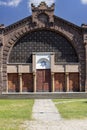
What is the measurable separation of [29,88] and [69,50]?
614 cm

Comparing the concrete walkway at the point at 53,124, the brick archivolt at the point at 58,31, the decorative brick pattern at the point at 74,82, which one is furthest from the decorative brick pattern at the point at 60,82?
the concrete walkway at the point at 53,124

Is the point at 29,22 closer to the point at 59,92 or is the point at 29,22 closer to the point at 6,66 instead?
the point at 6,66

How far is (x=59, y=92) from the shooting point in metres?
35.7

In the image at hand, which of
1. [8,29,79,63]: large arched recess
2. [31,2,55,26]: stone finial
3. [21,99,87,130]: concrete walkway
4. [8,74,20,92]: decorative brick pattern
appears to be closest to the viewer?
[21,99,87,130]: concrete walkway

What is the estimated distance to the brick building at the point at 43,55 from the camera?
36.4m

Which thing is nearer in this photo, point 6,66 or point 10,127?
point 10,127

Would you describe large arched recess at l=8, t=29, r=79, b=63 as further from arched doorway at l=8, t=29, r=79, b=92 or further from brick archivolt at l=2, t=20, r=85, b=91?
brick archivolt at l=2, t=20, r=85, b=91

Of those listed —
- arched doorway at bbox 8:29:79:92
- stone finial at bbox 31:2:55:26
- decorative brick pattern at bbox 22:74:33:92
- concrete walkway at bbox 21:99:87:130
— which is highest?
stone finial at bbox 31:2:55:26

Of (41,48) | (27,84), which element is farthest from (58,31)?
(27,84)

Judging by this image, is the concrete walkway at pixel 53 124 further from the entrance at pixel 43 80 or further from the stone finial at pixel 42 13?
the stone finial at pixel 42 13

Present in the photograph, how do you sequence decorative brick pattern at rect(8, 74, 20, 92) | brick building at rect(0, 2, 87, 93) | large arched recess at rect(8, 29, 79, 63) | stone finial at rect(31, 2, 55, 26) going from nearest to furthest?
brick building at rect(0, 2, 87, 93), decorative brick pattern at rect(8, 74, 20, 92), large arched recess at rect(8, 29, 79, 63), stone finial at rect(31, 2, 55, 26)

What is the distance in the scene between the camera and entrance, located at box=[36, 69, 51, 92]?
3647cm

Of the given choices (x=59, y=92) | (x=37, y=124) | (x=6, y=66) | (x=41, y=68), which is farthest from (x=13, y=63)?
(x=37, y=124)

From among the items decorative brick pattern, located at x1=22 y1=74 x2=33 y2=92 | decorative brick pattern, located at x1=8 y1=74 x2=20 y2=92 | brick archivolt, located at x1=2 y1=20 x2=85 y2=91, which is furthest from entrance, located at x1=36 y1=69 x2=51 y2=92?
brick archivolt, located at x1=2 y1=20 x2=85 y2=91
